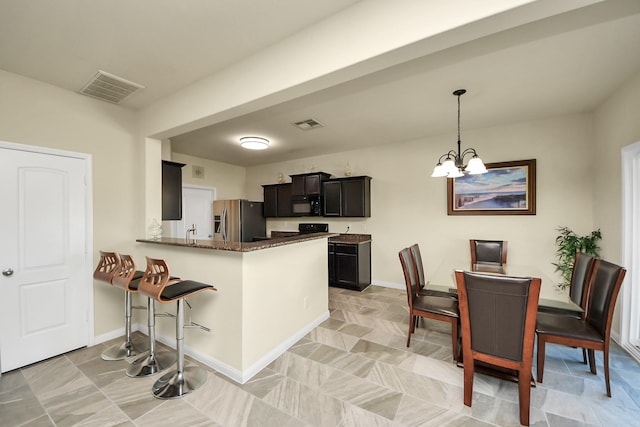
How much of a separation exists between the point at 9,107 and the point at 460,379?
454cm

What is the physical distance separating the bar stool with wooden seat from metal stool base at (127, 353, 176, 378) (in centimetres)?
26

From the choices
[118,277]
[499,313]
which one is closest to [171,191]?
[118,277]

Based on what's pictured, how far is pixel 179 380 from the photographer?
2.04m

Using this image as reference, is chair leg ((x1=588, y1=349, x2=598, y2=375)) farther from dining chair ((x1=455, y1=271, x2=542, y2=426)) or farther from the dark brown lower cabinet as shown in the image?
the dark brown lower cabinet

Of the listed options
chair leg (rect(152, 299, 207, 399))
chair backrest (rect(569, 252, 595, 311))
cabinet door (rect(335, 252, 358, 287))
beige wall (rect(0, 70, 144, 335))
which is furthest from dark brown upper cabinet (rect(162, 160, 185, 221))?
chair backrest (rect(569, 252, 595, 311))

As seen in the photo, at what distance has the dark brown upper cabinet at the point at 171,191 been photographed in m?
3.30

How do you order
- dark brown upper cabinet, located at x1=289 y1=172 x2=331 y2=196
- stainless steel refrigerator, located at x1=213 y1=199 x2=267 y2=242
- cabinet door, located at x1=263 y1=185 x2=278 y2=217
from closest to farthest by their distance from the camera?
1. dark brown upper cabinet, located at x1=289 y1=172 x2=331 y2=196
2. stainless steel refrigerator, located at x1=213 y1=199 x2=267 y2=242
3. cabinet door, located at x1=263 y1=185 x2=278 y2=217

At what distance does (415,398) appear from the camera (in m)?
1.90

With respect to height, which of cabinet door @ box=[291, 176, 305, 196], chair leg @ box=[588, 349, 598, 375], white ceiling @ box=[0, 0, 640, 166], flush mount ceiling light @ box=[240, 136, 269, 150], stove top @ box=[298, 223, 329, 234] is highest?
white ceiling @ box=[0, 0, 640, 166]

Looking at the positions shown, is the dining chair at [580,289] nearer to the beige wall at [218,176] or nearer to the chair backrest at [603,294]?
the chair backrest at [603,294]

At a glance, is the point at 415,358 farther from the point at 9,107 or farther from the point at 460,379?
the point at 9,107

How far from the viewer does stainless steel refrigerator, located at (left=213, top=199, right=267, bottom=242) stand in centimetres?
533

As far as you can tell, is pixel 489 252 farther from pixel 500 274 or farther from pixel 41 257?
pixel 41 257

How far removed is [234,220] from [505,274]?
181 inches
